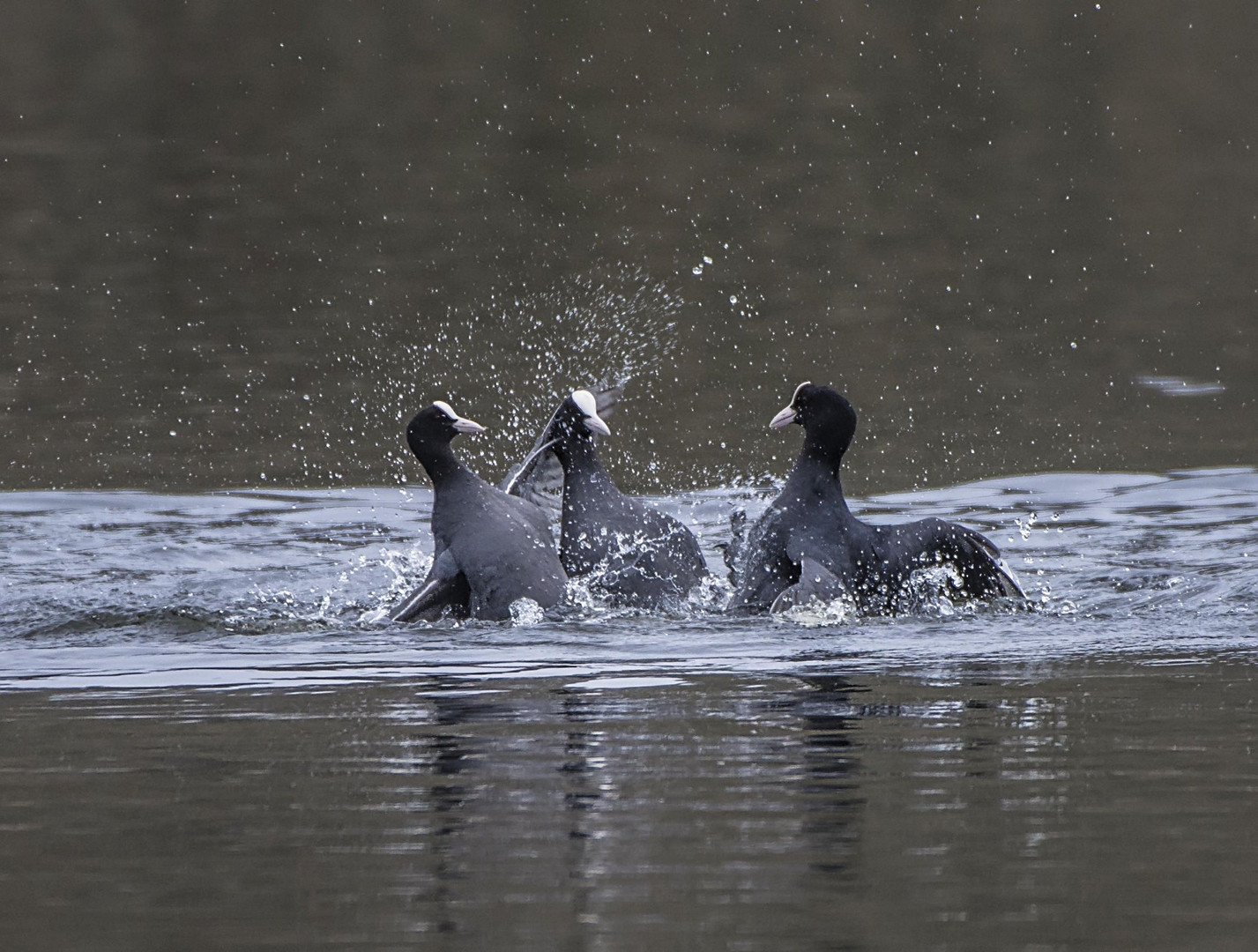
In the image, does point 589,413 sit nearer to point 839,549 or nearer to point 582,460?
point 582,460

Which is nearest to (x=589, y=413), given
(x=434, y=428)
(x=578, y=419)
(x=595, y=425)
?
(x=578, y=419)

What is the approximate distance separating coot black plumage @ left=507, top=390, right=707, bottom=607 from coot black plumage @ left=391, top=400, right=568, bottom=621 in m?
0.19

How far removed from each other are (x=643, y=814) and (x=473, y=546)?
4.13m

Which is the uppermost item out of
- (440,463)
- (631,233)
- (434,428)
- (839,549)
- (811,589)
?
(631,233)

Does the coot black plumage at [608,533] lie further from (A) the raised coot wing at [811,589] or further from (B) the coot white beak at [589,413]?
(A) the raised coot wing at [811,589]

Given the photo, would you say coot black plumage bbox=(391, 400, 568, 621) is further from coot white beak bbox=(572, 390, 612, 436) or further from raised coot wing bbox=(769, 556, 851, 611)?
raised coot wing bbox=(769, 556, 851, 611)

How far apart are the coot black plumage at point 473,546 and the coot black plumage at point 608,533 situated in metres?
0.19

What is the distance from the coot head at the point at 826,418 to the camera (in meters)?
10.4

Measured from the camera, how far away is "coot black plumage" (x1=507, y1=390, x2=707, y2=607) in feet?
33.3

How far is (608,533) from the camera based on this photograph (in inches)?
412

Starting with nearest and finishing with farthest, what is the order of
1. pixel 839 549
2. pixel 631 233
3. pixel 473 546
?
pixel 473 546
pixel 839 549
pixel 631 233

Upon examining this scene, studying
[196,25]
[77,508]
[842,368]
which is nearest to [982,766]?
[77,508]

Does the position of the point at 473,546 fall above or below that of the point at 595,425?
below

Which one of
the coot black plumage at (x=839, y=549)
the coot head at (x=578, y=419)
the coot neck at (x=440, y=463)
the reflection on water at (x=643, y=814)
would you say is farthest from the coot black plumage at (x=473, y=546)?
the reflection on water at (x=643, y=814)
